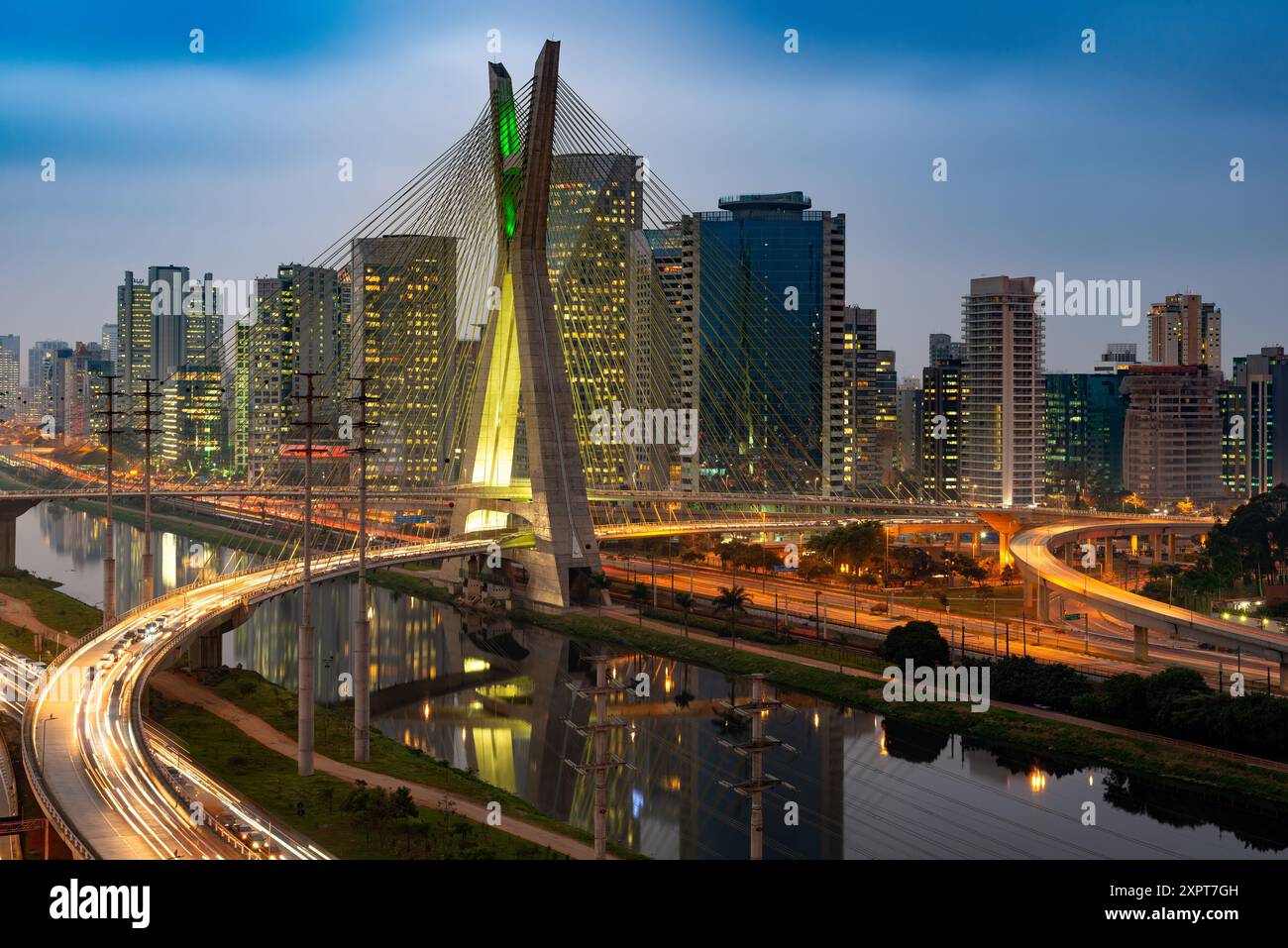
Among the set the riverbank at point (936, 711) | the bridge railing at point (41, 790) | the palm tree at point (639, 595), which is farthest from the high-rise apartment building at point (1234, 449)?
the bridge railing at point (41, 790)

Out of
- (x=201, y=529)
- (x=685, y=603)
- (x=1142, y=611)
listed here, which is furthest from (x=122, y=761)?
(x=201, y=529)

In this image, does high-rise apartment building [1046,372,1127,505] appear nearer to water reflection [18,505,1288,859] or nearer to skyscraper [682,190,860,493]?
skyscraper [682,190,860,493]

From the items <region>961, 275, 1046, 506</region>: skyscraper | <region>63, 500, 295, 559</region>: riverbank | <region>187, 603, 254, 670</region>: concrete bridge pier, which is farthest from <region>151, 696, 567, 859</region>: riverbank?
<region>961, 275, 1046, 506</region>: skyscraper

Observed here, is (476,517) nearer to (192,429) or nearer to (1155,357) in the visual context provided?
(192,429)

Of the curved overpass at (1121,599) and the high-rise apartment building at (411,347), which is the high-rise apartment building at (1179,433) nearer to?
the curved overpass at (1121,599)
